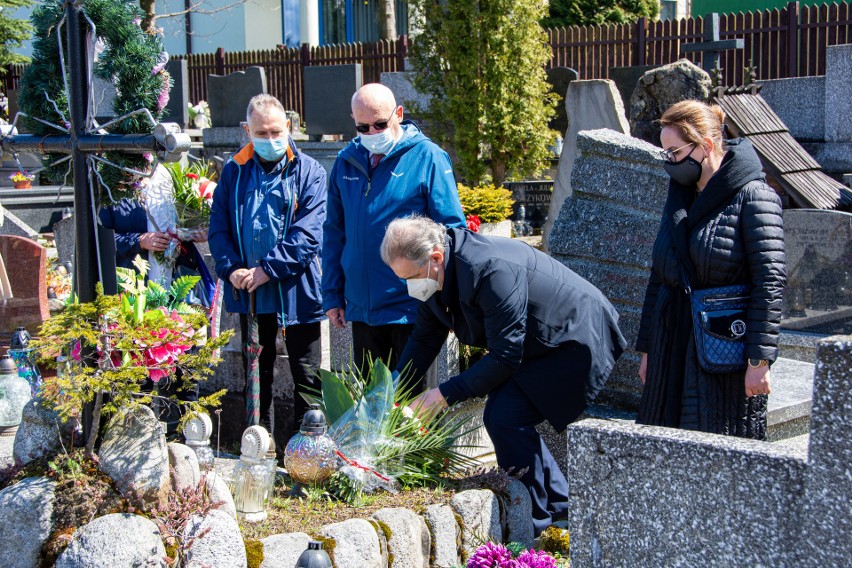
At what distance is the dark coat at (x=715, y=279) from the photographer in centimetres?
339

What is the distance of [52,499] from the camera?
2867 millimetres

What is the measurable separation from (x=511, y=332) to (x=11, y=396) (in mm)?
2520

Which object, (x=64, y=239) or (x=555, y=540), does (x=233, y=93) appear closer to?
(x=64, y=239)

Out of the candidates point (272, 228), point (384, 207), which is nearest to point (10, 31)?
point (272, 228)

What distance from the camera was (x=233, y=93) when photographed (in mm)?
16328

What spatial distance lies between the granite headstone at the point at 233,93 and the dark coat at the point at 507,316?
1282cm

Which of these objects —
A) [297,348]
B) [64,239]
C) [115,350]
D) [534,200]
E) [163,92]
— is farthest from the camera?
[534,200]

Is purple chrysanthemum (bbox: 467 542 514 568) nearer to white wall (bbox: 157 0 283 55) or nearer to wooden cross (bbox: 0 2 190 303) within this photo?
wooden cross (bbox: 0 2 190 303)

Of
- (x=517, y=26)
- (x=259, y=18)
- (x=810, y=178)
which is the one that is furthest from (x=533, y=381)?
(x=259, y=18)

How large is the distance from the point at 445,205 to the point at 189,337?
5.55ft

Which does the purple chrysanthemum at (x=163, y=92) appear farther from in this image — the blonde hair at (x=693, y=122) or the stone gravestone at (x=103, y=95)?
the blonde hair at (x=693, y=122)

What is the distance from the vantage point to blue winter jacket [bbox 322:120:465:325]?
14.6 ft

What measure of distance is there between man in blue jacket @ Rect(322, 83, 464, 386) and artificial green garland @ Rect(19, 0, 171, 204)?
1.31 metres

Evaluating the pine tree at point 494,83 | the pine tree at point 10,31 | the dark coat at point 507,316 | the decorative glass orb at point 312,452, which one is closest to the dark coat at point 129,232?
the dark coat at point 507,316
